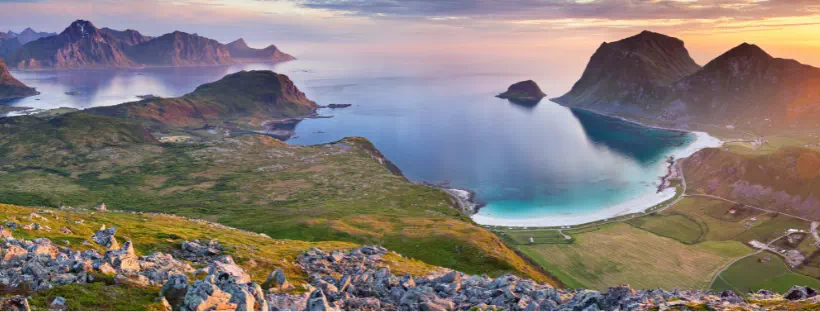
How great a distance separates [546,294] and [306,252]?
3474cm

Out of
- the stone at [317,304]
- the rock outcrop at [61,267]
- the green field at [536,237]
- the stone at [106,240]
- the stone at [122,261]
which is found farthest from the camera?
the green field at [536,237]

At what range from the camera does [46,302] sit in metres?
31.0

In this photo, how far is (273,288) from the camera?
4184cm

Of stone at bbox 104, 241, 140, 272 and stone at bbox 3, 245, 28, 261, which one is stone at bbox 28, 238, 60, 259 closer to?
stone at bbox 3, 245, 28, 261

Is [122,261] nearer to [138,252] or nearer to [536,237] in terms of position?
[138,252]

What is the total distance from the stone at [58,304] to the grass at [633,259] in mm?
113001

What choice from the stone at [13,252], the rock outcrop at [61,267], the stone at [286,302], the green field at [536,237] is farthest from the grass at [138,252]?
the green field at [536,237]

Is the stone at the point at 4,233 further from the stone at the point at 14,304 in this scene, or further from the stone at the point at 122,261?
the stone at the point at 14,304

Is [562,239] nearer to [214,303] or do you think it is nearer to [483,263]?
[483,263]

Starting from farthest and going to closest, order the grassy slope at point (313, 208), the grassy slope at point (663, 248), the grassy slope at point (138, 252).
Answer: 1. the grassy slope at point (663, 248)
2. the grassy slope at point (313, 208)
3. the grassy slope at point (138, 252)

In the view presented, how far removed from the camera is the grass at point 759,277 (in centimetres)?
11863

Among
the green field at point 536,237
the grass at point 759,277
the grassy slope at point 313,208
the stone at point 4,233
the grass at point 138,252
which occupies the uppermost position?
the stone at point 4,233

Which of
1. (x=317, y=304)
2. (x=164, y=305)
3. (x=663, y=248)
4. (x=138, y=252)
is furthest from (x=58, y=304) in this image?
(x=663, y=248)

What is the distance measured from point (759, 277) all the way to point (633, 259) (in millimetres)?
31672
